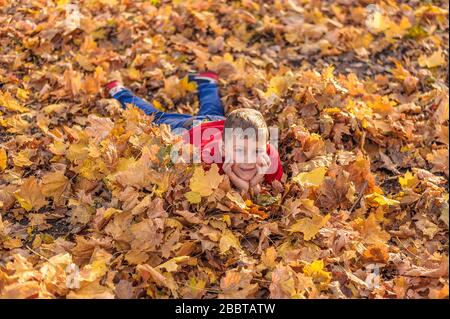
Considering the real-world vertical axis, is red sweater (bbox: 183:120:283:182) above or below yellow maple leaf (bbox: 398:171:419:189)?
above

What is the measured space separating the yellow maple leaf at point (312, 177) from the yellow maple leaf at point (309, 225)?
Result: 0.27 m

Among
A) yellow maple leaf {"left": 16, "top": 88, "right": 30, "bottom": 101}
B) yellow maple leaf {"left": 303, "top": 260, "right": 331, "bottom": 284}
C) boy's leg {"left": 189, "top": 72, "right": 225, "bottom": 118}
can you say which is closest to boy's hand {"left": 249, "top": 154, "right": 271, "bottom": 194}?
yellow maple leaf {"left": 303, "top": 260, "right": 331, "bottom": 284}

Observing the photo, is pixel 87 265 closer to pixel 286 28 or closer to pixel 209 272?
pixel 209 272

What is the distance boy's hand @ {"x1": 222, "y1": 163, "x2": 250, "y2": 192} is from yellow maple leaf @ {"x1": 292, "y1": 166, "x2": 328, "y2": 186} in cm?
32

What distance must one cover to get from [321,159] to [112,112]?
5.36ft

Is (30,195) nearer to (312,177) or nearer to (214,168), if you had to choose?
(214,168)

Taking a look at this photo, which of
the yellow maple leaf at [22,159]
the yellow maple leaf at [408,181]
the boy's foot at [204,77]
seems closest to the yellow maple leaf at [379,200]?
the yellow maple leaf at [408,181]

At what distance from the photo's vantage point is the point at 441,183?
370cm

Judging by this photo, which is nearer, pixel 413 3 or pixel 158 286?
pixel 158 286

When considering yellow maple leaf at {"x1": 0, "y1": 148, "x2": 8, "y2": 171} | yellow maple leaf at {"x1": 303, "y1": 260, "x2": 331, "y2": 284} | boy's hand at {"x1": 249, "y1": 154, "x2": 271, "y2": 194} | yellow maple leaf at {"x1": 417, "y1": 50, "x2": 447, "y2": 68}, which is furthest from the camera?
yellow maple leaf at {"x1": 417, "y1": 50, "x2": 447, "y2": 68}

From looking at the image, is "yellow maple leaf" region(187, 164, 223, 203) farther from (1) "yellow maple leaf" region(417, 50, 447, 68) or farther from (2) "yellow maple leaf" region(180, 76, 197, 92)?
(1) "yellow maple leaf" region(417, 50, 447, 68)

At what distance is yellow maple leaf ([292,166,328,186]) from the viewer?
3178mm
